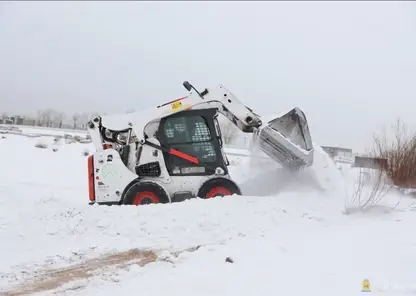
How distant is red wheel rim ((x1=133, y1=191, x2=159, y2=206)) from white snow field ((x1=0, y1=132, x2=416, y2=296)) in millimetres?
1078

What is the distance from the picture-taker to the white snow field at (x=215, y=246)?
4.29 m

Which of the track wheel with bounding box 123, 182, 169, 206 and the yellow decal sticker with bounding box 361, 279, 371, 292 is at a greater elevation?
the track wheel with bounding box 123, 182, 169, 206

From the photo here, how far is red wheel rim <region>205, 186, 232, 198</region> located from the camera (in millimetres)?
8258

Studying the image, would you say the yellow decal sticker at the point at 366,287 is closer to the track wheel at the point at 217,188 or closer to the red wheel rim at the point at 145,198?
the track wheel at the point at 217,188

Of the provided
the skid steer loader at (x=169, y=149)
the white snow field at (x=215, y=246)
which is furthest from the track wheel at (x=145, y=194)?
the white snow field at (x=215, y=246)

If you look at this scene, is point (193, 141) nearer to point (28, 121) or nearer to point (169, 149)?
point (169, 149)

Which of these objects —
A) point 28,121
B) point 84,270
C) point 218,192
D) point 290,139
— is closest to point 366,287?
point 84,270

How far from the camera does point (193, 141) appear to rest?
8.52m

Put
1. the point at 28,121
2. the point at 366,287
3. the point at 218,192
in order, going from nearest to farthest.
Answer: the point at 366,287 < the point at 218,192 < the point at 28,121

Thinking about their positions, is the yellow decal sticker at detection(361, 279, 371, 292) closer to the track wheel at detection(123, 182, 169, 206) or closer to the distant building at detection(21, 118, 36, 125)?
the track wheel at detection(123, 182, 169, 206)

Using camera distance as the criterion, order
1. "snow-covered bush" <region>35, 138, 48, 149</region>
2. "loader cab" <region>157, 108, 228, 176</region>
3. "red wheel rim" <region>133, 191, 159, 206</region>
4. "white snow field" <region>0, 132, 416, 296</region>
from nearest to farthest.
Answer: "white snow field" <region>0, 132, 416, 296</region>, "red wheel rim" <region>133, 191, 159, 206</region>, "loader cab" <region>157, 108, 228, 176</region>, "snow-covered bush" <region>35, 138, 48, 149</region>

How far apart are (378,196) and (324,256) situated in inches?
203

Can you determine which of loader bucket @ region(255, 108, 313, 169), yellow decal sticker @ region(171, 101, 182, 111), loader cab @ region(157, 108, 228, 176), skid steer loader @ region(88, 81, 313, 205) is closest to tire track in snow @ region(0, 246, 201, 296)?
skid steer loader @ region(88, 81, 313, 205)

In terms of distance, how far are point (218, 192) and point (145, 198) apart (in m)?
1.47
